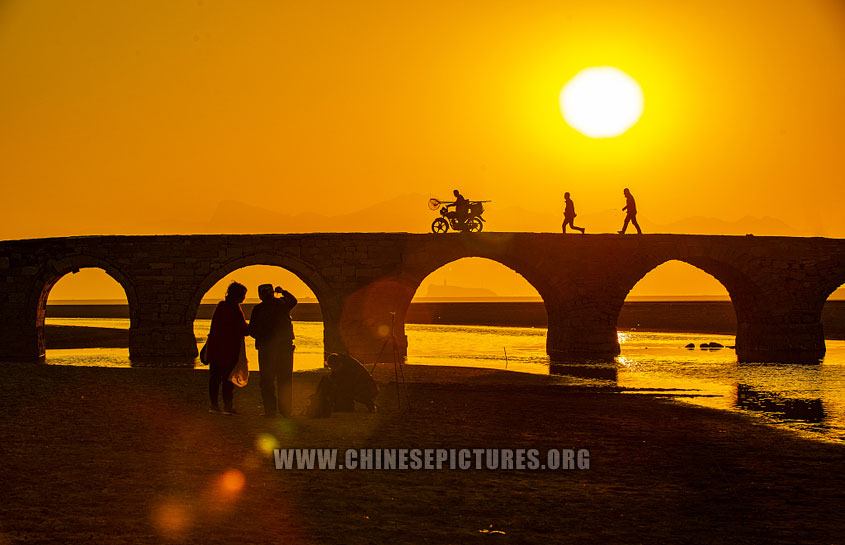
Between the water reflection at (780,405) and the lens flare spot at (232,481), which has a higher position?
the lens flare spot at (232,481)

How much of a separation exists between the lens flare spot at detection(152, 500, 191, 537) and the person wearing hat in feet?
13.0

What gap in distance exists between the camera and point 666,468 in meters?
9.08

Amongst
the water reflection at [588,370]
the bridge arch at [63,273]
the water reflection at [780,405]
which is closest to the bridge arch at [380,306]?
the water reflection at [588,370]

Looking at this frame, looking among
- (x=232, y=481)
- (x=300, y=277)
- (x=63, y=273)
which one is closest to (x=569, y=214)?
(x=300, y=277)

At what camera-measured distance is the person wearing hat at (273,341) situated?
11125 millimetres

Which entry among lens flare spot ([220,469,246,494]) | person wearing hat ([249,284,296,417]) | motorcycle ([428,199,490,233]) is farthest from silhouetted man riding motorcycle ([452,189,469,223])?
lens flare spot ([220,469,246,494])

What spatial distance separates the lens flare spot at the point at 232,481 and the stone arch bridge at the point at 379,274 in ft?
59.1

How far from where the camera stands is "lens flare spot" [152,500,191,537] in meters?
6.51

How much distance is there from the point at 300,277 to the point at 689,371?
1173 centimetres

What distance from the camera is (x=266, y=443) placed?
9.73 meters

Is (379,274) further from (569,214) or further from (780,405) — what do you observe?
(780,405)

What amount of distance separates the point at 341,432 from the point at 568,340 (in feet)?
60.6

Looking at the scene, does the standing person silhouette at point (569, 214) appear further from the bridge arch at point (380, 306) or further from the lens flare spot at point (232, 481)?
the lens flare spot at point (232, 481)

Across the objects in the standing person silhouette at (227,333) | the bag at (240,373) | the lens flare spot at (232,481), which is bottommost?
the lens flare spot at (232,481)
